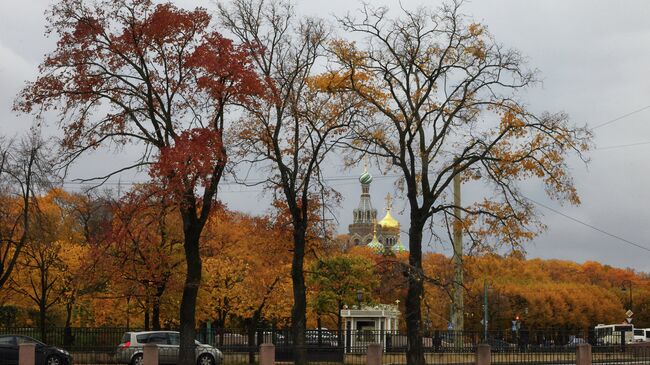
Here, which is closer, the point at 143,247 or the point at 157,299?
the point at 143,247

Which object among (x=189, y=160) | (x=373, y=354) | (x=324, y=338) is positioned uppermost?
(x=189, y=160)

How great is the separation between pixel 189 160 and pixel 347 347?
54.9 feet

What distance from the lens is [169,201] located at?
26.5 m

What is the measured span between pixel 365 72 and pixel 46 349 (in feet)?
60.4

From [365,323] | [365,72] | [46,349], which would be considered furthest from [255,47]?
[365,323]

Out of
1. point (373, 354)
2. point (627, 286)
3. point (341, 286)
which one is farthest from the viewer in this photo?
point (627, 286)

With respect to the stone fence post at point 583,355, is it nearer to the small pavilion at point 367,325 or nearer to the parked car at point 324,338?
the small pavilion at point 367,325

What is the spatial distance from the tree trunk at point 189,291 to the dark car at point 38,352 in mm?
10397

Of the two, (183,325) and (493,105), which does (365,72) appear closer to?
(493,105)

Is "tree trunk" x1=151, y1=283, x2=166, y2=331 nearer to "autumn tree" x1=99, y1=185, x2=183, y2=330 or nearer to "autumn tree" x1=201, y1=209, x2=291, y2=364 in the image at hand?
"autumn tree" x1=99, y1=185, x2=183, y2=330

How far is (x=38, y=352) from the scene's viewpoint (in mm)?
36719

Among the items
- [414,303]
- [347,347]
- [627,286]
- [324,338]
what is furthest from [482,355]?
[627,286]

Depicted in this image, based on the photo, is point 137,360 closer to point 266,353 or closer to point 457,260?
point 266,353

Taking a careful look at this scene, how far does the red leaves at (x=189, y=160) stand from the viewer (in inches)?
1032
